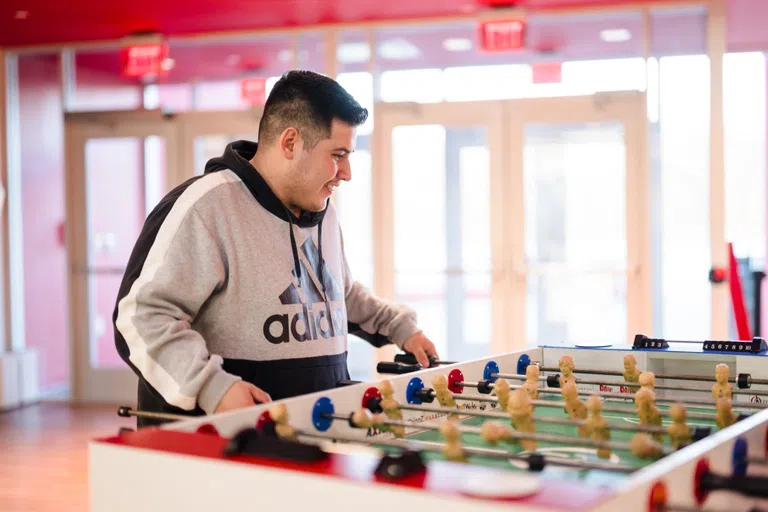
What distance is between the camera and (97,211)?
733cm

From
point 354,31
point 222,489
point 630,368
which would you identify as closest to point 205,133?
point 354,31

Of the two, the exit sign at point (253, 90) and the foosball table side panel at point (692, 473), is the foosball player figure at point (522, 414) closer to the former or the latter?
the foosball table side panel at point (692, 473)

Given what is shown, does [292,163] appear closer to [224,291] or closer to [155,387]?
[224,291]

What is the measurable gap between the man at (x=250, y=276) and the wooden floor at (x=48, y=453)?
2.36 m

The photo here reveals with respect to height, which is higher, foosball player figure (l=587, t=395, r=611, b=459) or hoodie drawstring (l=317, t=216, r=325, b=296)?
hoodie drawstring (l=317, t=216, r=325, b=296)

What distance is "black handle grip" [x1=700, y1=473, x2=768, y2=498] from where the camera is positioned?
4.41 feet

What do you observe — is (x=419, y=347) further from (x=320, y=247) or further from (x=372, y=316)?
(x=320, y=247)

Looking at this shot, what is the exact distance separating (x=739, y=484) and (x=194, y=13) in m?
5.53

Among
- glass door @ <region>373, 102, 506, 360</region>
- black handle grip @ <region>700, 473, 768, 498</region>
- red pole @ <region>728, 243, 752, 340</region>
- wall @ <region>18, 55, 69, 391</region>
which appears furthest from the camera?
wall @ <region>18, 55, 69, 391</region>

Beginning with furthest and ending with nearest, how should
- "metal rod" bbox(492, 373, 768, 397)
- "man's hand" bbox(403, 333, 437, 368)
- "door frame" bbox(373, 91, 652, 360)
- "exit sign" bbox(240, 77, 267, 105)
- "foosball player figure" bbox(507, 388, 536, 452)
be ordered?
"exit sign" bbox(240, 77, 267, 105) → "door frame" bbox(373, 91, 652, 360) → "man's hand" bbox(403, 333, 437, 368) → "metal rod" bbox(492, 373, 768, 397) → "foosball player figure" bbox(507, 388, 536, 452)

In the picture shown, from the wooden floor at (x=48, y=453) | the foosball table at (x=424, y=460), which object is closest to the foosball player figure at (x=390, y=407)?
the foosball table at (x=424, y=460)

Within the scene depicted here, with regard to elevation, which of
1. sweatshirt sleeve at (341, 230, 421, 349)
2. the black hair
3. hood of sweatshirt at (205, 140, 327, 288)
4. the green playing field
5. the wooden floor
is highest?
the black hair

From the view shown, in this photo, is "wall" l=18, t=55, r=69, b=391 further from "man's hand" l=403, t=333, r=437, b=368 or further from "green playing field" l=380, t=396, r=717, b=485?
"green playing field" l=380, t=396, r=717, b=485

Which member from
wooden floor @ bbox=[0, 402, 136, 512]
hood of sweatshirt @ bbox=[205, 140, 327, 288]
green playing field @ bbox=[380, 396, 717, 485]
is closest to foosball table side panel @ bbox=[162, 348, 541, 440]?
green playing field @ bbox=[380, 396, 717, 485]
